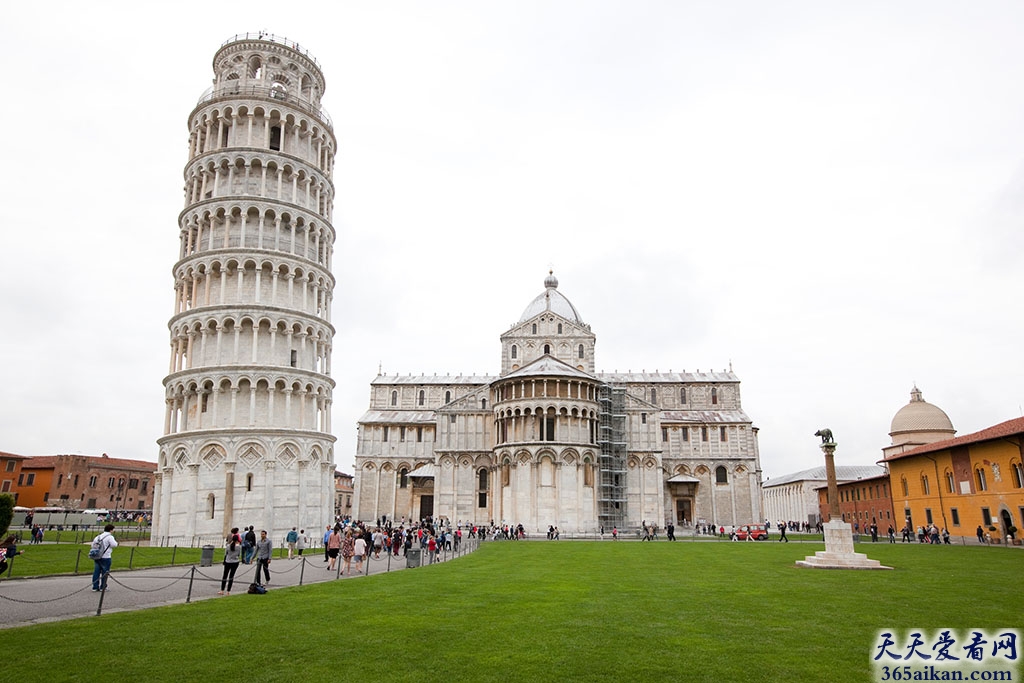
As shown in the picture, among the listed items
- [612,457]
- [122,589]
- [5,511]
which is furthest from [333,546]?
[612,457]

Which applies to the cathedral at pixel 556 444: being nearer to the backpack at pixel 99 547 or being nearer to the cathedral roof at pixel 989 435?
the cathedral roof at pixel 989 435

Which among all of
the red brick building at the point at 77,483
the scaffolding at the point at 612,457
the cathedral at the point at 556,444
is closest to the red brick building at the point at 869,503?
the cathedral at the point at 556,444

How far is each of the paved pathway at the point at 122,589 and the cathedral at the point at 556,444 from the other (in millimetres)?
30178

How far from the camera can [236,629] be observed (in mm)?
12352

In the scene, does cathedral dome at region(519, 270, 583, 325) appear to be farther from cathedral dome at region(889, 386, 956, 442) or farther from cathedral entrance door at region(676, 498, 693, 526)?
cathedral dome at region(889, 386, 956, 442)

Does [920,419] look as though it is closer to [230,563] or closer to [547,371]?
→ [547,371]

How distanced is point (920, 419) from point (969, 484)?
32240mm

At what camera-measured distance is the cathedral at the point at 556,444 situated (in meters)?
56.2

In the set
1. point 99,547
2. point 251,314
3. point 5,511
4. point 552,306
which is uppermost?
point 552,306

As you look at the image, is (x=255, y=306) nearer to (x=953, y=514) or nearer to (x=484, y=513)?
(x=484, y=513)

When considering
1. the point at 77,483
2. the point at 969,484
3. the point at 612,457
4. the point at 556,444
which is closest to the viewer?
the point at 969,484

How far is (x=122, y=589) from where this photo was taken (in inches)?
719

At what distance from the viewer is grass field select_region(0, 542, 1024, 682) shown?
9477 mm

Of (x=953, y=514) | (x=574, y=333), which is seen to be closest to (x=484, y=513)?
(x=574, y=333)
